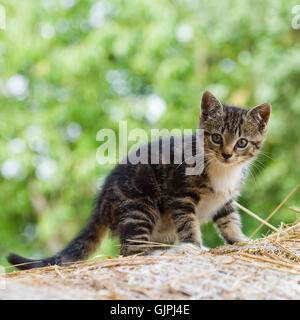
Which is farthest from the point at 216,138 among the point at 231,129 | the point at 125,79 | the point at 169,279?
the point at 125,79

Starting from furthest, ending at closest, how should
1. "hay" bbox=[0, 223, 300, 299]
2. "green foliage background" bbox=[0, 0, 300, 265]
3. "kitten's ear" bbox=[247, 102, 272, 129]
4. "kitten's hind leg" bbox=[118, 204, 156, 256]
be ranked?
"green foliage background" bbox=[0, 0, 300, 265] → "kitten's ear" bbox=[247, 102, 272, 129] → "kitten's hind leg" bbox=[118, 204, 156, 256] → "hay" bbox=[0, 223, 300, 299]

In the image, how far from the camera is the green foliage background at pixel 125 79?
4422 millimetres

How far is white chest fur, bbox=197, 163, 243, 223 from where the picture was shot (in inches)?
87.0

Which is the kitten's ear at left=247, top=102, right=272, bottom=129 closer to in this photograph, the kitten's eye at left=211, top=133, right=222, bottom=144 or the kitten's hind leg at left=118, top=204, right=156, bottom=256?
the kitten's eye at left=211, top=133, right=222, bottom=144

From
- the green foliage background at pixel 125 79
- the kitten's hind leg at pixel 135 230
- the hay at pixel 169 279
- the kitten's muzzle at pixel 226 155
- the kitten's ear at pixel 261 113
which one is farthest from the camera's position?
the green foliage background at pixel 125 79

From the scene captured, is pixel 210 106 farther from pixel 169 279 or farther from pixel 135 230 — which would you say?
pixel 169 279

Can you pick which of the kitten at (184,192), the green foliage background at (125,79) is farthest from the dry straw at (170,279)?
the green foliage background at (125,79)

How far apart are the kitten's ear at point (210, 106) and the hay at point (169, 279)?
916mm

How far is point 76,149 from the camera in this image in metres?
4.76

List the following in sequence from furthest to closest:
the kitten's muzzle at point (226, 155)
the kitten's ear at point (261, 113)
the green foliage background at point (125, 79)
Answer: the green foliage background at point (125, 79)
the kitten's ear at point (261, 113)
the kitten's muzzle at point (226, 155)

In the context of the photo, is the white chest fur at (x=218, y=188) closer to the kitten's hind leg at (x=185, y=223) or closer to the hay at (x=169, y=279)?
the kitten's hind leg at (x=185, y=223)

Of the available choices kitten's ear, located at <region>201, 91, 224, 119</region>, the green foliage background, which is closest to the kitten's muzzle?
kitten's ear, located at <region>201, 91, 224, 119</region>

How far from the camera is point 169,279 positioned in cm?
126
